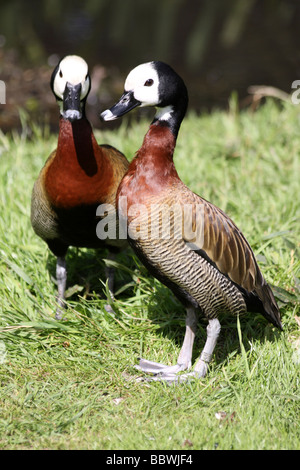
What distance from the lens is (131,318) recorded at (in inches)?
138

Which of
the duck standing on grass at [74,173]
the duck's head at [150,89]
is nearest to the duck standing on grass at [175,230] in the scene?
the duck's head at [150,89]

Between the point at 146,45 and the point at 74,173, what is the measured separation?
740 centimetres

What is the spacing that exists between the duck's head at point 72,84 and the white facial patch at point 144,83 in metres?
0.34

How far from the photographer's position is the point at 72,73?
313 cm

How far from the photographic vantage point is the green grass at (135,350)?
106 inches

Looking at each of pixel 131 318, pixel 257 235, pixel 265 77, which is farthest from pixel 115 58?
pixel 131 318

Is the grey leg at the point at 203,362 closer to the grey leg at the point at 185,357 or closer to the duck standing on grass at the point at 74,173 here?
the grey leg at the point at 185,357

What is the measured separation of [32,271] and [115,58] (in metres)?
6.36

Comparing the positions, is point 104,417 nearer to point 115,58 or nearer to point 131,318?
point 131,318

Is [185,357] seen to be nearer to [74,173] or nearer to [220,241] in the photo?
[220,241]

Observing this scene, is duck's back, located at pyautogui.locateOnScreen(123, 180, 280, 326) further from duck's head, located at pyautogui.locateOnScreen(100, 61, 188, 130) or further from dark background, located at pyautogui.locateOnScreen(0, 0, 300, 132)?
dark background, located at pyautogui.locateOnScreen(0, 0, 300, 132)

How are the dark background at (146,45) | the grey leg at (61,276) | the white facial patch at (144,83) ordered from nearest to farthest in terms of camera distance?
the white facial patch at (144,83), the grey leg at (61,276), the dark background at (146,45)

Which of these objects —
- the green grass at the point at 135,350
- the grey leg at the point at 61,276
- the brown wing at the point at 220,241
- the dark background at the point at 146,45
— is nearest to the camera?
the green grass at the point at 135,350

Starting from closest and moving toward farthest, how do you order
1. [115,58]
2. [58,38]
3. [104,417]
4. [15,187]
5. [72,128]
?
1. [104,417]
2. [72,128]
3. [15,187]
4. [115,58]
5. [58,38]
